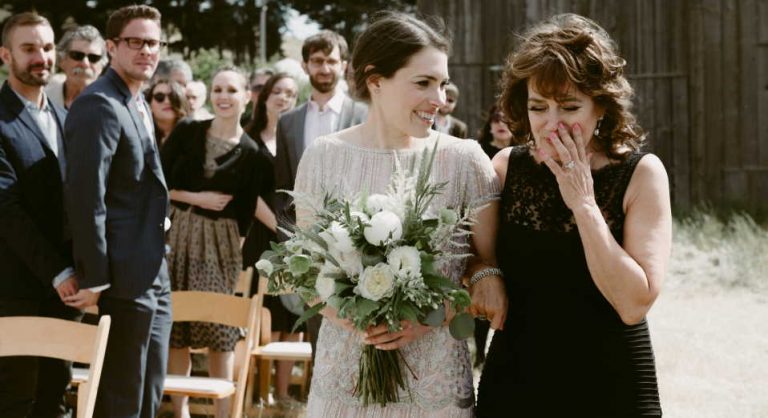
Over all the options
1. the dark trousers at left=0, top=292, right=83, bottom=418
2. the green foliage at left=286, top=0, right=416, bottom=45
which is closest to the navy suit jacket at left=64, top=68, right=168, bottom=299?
the dark trousers at left=0, top=292, right=83, bottom=418

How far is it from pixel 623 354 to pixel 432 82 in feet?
3.37

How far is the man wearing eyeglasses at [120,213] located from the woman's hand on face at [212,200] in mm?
1524

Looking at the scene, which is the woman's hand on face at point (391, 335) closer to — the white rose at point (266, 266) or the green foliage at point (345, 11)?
the white rose at point (266, 266)

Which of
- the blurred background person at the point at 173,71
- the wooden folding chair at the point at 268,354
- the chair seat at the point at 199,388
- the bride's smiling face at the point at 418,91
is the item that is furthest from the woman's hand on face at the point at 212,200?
the bride's smiling face at the point at 418,91

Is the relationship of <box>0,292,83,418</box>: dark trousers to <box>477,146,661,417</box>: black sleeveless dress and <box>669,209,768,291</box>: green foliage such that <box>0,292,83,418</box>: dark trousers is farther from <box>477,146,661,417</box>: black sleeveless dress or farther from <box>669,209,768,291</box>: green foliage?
<box>669,209,768,291</box>: green foliage

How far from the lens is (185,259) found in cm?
652

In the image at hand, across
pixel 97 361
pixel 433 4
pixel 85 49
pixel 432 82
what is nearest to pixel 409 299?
pixel 432 82

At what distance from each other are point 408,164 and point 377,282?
22.3 inches

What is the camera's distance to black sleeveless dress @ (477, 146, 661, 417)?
2896 millimetres

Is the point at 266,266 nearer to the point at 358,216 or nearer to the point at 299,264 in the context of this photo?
the point at 299,264

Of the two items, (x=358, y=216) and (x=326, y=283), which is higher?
(x=358, y=216)

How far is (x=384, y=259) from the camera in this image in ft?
9.39

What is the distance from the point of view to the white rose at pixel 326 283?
2855mm

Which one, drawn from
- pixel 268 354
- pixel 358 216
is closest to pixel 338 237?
pixel 358 216
